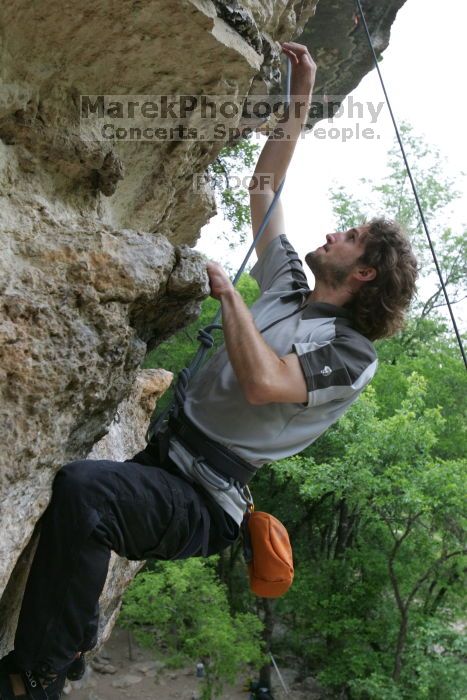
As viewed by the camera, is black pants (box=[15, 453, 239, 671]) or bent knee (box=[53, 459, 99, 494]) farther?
bent knee (box=[53, 459, 99, 494])

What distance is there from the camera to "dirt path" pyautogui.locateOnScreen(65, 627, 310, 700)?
15.6 metres

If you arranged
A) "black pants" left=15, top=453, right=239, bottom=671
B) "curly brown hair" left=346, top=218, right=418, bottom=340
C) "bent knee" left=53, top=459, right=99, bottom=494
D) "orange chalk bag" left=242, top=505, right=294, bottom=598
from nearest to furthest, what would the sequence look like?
"black pants" left=15, top=453, right=239, bottom=671, "bent knee" left=53, top=459, right=99, bottom=494, "orange chalk bag" left=242, top=505, right=294, bottom=598, "curly brown hair" left=346, top=218, right=418, bottom=340

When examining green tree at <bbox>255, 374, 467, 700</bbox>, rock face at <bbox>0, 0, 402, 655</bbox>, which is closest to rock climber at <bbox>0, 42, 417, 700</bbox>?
rock face at <bbox>0, 0, 402, 655</bbox>

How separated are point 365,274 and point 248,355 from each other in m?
0.75

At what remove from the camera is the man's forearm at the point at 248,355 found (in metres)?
2.30

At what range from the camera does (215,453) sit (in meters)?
2.51

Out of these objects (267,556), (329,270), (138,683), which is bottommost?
(138,683)

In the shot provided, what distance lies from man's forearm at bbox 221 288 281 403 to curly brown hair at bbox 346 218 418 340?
0.57 m

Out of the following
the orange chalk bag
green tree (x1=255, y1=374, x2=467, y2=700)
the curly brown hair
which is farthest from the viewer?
green tree (x1=255, y1=374, x2=467, y2=700)

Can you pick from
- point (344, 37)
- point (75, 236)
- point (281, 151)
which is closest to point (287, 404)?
point (75, 236)

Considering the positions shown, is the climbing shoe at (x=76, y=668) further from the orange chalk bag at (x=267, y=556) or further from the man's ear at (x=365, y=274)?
the man's ear at (x=365, y=274)

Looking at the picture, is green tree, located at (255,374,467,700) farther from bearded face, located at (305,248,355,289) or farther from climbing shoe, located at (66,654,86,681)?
climbing shoe, located at (66,654,86,681)

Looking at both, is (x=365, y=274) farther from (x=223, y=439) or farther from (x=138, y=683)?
(x=138, y=683)

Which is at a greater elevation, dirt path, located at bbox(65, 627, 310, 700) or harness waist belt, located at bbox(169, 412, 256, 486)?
harness waist belt, located at bbox(169, 412, 256, 486)
